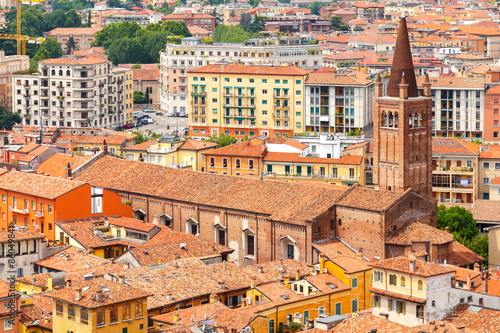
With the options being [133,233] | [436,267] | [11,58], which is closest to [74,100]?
[11,58]

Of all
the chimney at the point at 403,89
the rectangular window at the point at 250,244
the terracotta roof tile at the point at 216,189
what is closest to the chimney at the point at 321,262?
the terracotta roof tile at the point at 216,189

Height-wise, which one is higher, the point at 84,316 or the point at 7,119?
the point at 7,119

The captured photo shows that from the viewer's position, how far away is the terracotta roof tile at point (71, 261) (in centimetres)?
6812

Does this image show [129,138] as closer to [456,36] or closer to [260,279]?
[260,279]

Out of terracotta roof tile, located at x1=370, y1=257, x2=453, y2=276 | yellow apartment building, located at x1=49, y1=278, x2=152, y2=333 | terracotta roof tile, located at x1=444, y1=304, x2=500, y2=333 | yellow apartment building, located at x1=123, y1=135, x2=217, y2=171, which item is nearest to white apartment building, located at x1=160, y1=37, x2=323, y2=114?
yellow apartment building, located at x1=123, y1=135, x2=217, y2=171

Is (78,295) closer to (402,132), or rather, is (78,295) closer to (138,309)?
(138,309)

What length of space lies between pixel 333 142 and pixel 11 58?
212 feet

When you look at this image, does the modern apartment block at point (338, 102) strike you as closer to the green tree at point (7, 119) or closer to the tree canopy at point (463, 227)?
the green tree at point (7, 119)

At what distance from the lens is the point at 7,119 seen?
13062 centimetres

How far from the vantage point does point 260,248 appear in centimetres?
7575

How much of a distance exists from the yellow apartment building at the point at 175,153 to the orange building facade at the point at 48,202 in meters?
17.8

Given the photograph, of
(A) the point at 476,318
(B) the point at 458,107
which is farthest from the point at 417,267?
(B) the point at 458,107

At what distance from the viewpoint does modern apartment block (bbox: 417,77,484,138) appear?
124 metres

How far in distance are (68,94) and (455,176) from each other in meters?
50.1
